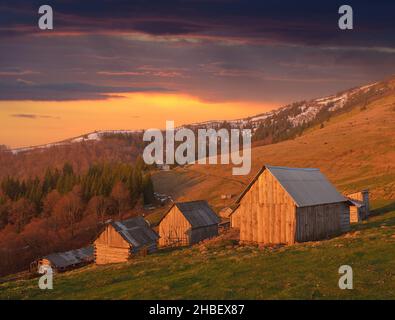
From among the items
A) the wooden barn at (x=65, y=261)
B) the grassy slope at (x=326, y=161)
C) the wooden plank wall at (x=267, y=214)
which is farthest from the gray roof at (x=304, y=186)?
the grassy slope at (x=326, y=161)

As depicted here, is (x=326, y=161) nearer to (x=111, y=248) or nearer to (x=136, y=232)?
(x=136, y=232)

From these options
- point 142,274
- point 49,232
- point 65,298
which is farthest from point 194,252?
point 49,232

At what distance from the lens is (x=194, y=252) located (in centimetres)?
3984

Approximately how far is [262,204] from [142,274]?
50.6 ft

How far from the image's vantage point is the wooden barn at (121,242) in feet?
185

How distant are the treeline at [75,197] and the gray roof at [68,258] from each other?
44.3 meters

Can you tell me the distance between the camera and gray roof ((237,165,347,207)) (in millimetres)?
40847

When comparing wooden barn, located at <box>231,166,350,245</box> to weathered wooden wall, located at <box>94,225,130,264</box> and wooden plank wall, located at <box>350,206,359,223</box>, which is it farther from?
weathered wooden wall, located at <box>94,225,130,264</box>

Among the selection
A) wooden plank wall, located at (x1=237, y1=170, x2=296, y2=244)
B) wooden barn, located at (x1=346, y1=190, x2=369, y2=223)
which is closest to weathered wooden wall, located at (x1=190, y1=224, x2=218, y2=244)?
wooden barn, located at (x1=346, y1=190, x2=369, y2=223)

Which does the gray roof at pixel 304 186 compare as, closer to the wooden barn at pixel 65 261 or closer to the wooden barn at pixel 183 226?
the wooden barn at pixel 183 226

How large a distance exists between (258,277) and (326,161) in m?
125

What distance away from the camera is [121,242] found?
187 feet

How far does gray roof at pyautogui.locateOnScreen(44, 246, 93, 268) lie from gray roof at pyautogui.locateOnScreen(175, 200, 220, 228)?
22.8m
